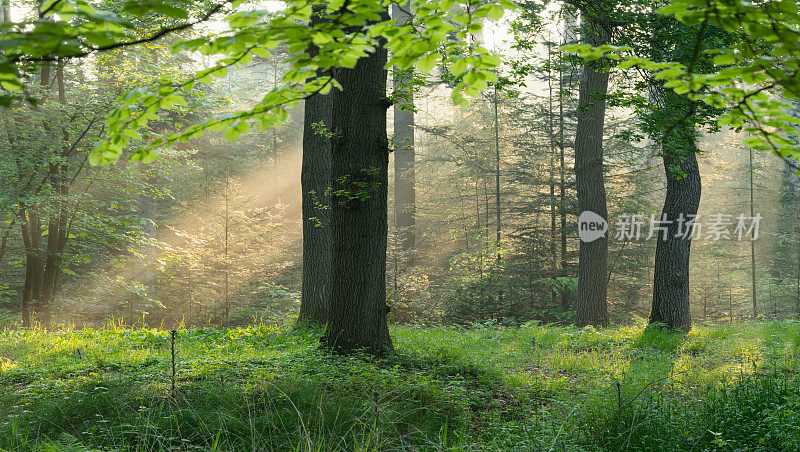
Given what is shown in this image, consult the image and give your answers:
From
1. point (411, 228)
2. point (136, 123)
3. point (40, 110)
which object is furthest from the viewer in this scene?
point (411, 228)

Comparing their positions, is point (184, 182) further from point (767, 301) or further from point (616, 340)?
point (767, 301)

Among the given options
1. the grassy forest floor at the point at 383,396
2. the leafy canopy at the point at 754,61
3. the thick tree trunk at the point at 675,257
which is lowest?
the grassy forest floor at the point at 383,396

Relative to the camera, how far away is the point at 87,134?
28.7 feet

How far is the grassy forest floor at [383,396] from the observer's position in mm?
2879

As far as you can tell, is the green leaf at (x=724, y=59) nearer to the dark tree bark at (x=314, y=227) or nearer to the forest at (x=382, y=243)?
the forest at (x=382, y=243)

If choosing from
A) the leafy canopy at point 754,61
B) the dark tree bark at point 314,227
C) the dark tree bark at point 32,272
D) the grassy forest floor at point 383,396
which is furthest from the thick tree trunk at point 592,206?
the dark tree bark at point 32,272

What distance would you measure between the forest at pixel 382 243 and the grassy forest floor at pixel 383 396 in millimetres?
32

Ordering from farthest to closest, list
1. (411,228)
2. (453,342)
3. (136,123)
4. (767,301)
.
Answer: (767,301) → (411,228) → (453,342) → (136,123)

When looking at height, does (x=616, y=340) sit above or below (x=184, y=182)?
below

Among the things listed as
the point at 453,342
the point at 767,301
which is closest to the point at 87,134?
the point at 453,342

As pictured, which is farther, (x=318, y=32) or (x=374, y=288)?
(x=374, y=288)

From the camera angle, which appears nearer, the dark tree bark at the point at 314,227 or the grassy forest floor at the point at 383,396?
the grassy forest floor at the point at 383,396

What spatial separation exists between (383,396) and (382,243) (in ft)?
7.65

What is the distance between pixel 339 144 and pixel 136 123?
331 centimetres
